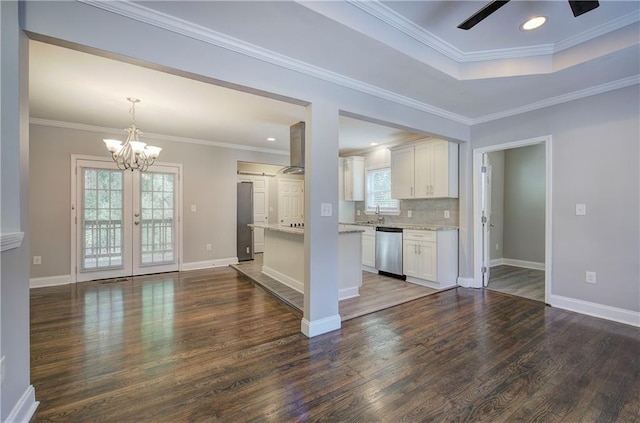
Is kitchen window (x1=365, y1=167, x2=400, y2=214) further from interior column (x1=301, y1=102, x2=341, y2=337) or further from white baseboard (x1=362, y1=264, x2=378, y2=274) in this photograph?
interior column (x1=301, y1=102, x2=341, y2=337)

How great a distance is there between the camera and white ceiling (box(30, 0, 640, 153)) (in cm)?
198

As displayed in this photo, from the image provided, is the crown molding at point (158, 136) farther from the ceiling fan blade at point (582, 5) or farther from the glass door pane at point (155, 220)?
the ceiling fan blade at point (582, 5)

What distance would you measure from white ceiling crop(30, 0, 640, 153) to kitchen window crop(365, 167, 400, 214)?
2.02 m

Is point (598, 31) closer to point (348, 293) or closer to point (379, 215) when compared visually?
point (348, 293)

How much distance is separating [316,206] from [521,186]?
5115 millimetres

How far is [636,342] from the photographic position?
7.87ft

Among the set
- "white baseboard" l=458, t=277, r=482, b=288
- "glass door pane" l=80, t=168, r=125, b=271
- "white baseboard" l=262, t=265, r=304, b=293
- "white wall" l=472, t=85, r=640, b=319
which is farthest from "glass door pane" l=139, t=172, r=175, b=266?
"white wall" l=472, t=85, r=640, b=319

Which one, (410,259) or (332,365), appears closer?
(332,365)

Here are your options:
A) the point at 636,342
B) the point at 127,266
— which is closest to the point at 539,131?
the point at 636,342

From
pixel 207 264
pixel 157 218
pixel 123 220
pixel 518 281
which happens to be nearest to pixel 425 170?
pixel 518 281

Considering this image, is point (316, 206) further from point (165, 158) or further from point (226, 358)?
point (165, 158)

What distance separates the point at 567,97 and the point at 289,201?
20.8 ft

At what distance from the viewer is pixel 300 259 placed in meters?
3.87

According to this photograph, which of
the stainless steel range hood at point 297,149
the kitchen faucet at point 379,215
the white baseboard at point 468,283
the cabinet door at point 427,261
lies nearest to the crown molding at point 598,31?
the cabinet door at point 427,261
